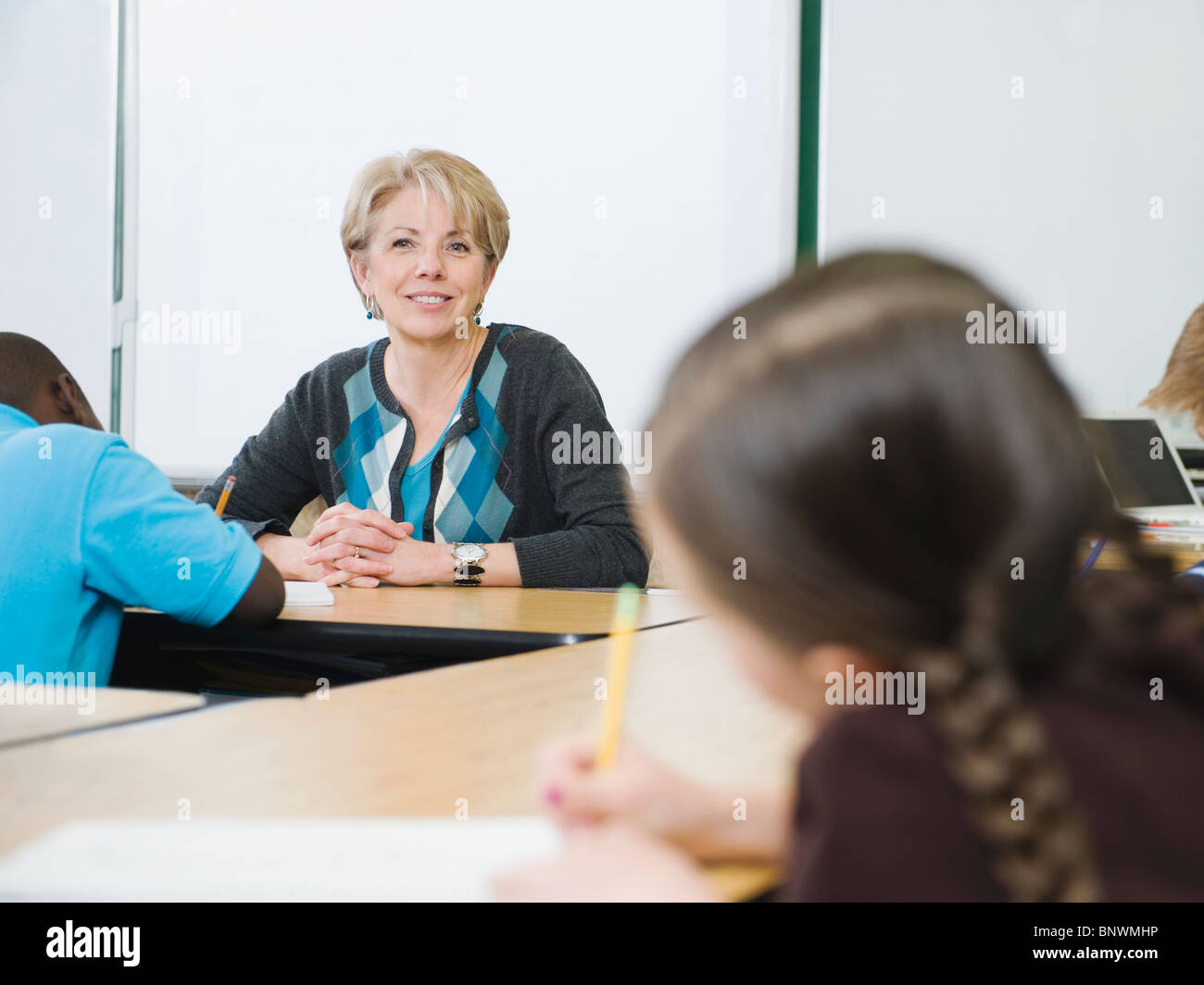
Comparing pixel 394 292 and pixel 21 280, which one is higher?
pixel 21 280

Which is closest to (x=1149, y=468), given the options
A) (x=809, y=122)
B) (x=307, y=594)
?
(x=809, y=122)

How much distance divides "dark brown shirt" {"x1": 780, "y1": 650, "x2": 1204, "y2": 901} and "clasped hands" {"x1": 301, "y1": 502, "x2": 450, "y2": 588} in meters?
1.58

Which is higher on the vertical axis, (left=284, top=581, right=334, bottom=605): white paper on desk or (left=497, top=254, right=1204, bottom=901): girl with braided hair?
(left=497, top=254, right=1204, bottom=901): girl with braided hair

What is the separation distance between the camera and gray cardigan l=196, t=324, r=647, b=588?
2213 mm

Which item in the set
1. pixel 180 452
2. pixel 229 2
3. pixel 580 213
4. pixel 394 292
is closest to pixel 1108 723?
pixel 394 292

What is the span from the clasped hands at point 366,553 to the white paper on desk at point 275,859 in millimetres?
1297

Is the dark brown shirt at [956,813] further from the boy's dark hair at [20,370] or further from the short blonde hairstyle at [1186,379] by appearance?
the short blonde hairstyle at [1186,379]

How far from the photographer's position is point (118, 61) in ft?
12.9

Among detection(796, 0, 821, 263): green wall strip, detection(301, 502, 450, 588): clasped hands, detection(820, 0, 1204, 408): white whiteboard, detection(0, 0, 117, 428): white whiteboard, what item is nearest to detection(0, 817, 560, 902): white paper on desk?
detection(301, 502, 450, 588): clasped hands

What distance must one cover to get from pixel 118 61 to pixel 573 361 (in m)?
2.51

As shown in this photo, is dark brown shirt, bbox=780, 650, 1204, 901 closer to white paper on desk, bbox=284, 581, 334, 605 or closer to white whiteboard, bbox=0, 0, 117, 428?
white paper on desk, bbox=284, 581, 334, 605

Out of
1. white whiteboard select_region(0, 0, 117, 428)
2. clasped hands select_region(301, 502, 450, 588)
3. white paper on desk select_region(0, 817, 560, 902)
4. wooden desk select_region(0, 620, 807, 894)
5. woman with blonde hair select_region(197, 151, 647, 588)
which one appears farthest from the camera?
white whiteboard select_region(0, 0, 117, 428)

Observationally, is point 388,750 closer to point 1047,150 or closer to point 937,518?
point 937,518
